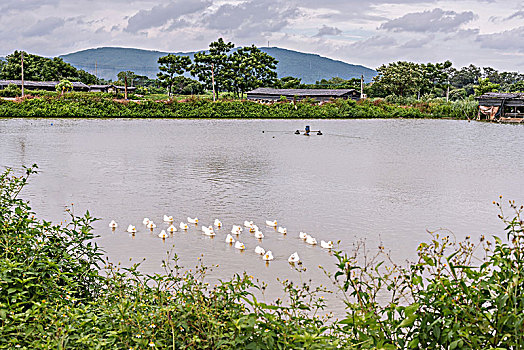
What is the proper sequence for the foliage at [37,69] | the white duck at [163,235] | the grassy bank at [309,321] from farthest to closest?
1. the foliage at [37,69]
2. the white duck at [163,235]
3. the grassy bank at [309,321]

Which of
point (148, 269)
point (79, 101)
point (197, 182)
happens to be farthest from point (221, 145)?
point (79, 101)

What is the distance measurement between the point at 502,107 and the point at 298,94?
21.2 metres

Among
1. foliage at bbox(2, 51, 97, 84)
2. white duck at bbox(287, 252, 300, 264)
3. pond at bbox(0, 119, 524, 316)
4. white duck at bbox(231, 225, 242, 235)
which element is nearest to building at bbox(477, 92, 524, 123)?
pond at bbox(0, 119, 524, 316)

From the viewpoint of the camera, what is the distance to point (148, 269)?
780cm

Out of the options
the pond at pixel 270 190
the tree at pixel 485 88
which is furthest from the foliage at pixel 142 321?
the tree at pixel 485 88

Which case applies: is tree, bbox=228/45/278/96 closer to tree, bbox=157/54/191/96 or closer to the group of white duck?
tree, bbox=157/54/191/96

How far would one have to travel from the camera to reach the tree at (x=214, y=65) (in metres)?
65.2

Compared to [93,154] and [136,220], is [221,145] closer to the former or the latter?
[93,154]

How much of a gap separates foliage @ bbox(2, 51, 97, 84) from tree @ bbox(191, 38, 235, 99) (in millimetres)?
16633

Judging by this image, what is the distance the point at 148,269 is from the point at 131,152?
14.6 metres

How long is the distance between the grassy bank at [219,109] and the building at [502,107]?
6.77 ft

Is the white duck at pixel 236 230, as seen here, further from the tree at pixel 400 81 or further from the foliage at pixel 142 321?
the tree at pixel 400 81

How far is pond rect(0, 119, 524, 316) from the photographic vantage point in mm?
8914

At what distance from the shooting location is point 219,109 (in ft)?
162
